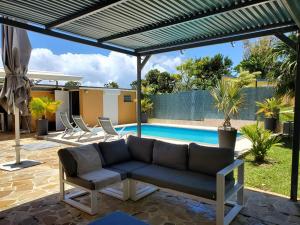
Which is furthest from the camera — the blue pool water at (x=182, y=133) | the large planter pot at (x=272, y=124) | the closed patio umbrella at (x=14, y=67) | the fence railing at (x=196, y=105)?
the fence railing at (x=196, y=105)

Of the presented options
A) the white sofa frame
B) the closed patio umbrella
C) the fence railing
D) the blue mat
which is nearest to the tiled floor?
the white sofa frame

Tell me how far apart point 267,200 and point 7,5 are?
538 cm

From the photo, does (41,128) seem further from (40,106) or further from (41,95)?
(41,95)

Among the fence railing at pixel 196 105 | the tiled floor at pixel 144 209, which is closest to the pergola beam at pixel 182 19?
the tiled floor at pixel 144 209

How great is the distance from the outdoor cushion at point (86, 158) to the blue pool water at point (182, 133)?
7514 mm

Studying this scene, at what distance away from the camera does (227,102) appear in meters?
8.26

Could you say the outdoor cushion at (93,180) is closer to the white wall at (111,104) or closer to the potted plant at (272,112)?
the potted plant at (272,112)

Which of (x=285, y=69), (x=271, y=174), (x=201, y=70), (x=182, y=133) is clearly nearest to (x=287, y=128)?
(x=285, y=69)

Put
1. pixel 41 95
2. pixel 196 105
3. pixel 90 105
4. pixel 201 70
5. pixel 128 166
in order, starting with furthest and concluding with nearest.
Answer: pixel 201 70 < pixel 196 105 < pixel 90 105 < pixel 41 95 < pixel 128 166

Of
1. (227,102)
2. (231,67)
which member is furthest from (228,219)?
(231,67)

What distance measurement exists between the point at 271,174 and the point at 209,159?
107 inches

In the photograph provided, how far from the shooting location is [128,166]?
15.0 ft

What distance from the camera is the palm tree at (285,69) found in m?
8.84

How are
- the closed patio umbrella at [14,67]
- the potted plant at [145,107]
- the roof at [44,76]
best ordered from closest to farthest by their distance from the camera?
the closed patio umbrella at [14,67]
the roof at [44,76]
the potted plant at [145,107]
